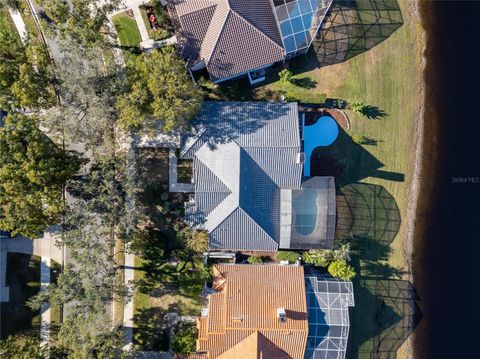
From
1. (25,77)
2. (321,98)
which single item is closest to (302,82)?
(321,98)

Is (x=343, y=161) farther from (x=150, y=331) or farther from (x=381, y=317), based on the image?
(x=150, y=331)

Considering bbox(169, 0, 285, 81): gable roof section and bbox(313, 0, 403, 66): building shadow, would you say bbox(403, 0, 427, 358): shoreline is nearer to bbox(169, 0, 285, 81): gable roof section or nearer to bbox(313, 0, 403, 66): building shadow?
bbox(313, 0, 403, 66): building shadow

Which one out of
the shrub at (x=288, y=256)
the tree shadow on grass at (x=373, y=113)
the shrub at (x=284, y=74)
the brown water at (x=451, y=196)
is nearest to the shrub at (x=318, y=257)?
the shrub at (x=288, y=256)

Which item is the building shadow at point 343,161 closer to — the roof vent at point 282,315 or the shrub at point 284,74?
the shrub at point 284,74

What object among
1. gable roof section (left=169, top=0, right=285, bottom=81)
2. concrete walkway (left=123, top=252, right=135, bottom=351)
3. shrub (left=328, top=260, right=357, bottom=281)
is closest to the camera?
gable roof section (left=169, top=0, right=285, bottom=81)

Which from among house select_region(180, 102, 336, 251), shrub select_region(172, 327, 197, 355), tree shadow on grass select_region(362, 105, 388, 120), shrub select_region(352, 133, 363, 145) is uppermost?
tree shadow on grass select_region(362, 105, 388, 120)

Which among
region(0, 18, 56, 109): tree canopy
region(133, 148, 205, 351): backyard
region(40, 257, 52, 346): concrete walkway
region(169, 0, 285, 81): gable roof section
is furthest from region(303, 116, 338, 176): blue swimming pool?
region(40, 257, 52, 346): concrete walkway

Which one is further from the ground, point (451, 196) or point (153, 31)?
point (153, 31)
